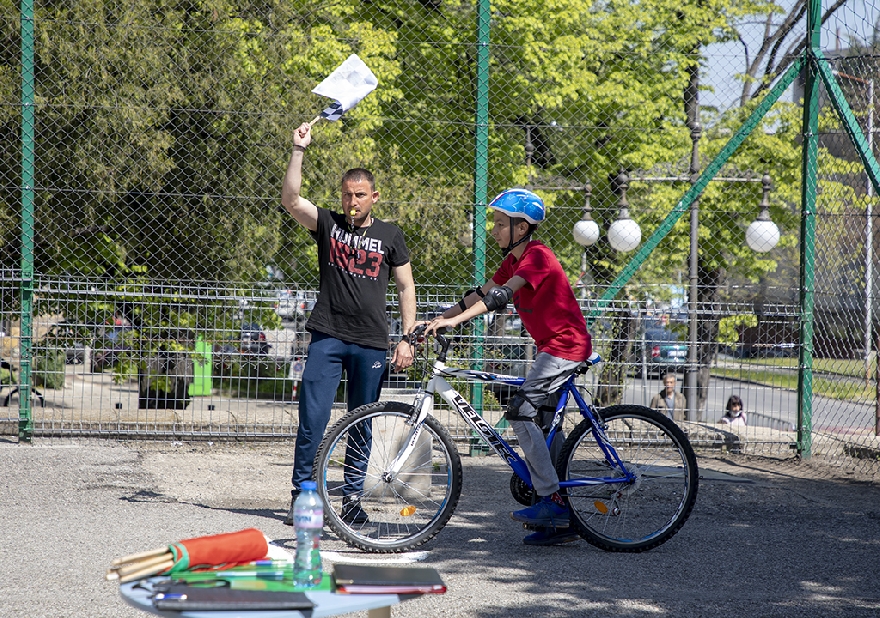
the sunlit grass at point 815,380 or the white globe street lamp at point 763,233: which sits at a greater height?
the white globe street lamp at point 763,233

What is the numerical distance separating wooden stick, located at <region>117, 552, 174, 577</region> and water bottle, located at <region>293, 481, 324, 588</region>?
0.38m

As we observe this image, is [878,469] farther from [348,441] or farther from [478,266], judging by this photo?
[348,441]

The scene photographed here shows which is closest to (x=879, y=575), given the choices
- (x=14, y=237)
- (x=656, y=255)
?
(x=14, y=237)

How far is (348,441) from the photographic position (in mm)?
5375

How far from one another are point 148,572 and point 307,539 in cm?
48

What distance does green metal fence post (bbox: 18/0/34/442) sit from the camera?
823 cm

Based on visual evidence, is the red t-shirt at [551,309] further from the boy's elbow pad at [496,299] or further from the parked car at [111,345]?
the parked car at [111,345]

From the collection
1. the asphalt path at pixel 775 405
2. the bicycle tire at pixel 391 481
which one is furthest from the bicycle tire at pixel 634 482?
the asphalt path at pixel 775 405

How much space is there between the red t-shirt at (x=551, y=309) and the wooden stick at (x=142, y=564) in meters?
2.87

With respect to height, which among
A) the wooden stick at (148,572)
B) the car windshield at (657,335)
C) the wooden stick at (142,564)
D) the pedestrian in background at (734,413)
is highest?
the car windshield at (657,335)

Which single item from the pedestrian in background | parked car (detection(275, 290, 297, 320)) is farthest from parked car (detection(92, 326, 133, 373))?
the pedestrian in background

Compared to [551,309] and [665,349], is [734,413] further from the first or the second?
[551,309]

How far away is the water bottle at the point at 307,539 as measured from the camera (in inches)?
115

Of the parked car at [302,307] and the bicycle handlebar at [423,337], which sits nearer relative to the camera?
the bicycle handlebar at [423,337]
